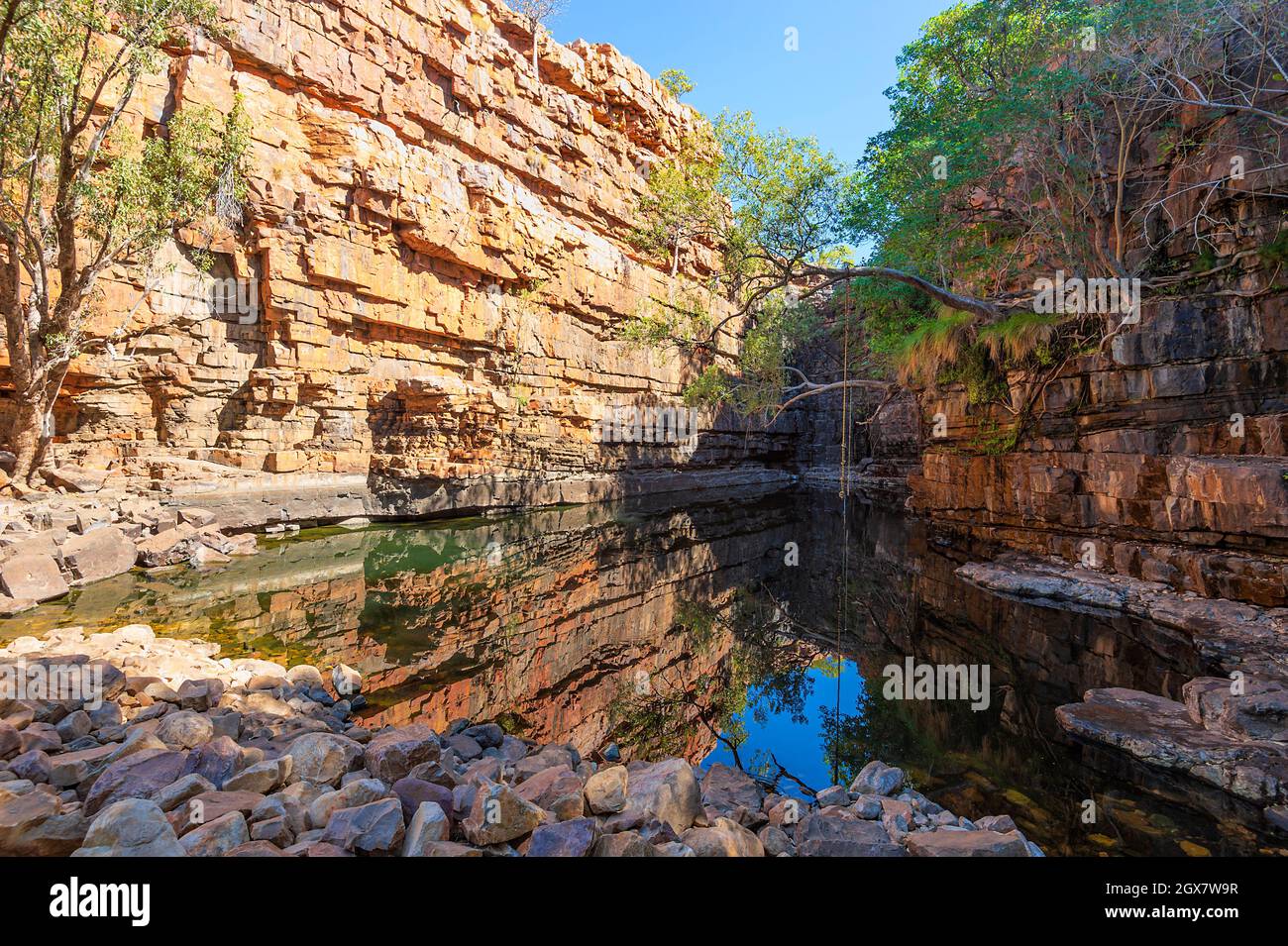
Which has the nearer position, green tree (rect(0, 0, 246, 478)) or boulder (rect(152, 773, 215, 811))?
boulder (rect(152, 773, 215, 811))

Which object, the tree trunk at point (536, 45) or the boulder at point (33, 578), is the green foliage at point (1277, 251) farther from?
the tree trunk at point (536, 45)

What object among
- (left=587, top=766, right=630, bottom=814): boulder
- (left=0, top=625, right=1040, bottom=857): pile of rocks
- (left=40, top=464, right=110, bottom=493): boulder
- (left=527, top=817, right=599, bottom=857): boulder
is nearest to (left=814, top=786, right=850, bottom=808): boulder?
(left=0, top=625, right=1040, bottom=857): pile of rocks

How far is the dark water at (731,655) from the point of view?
13.6ft

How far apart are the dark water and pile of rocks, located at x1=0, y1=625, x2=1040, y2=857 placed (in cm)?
82

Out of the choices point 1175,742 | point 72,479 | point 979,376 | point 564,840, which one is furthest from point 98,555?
point 979,376

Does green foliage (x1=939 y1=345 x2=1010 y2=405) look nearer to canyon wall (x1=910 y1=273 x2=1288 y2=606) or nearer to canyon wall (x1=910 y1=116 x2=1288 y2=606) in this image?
canyon wall (x1=910 y1=116 x2=1288 y2=606)

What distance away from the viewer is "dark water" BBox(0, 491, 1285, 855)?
13.6 feet

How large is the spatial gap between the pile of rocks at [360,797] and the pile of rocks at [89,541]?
13.5 feet

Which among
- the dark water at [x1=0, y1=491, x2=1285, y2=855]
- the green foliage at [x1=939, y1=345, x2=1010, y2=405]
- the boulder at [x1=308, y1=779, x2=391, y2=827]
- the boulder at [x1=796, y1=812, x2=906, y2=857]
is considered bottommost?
the dark water at [x1=0, y1=491, x2=1285, y2=855]

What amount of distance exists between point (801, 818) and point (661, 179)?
850 inches

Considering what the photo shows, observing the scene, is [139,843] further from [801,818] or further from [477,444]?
[477,444]

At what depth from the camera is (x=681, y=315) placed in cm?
1870

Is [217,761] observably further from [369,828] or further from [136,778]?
[369,828]
